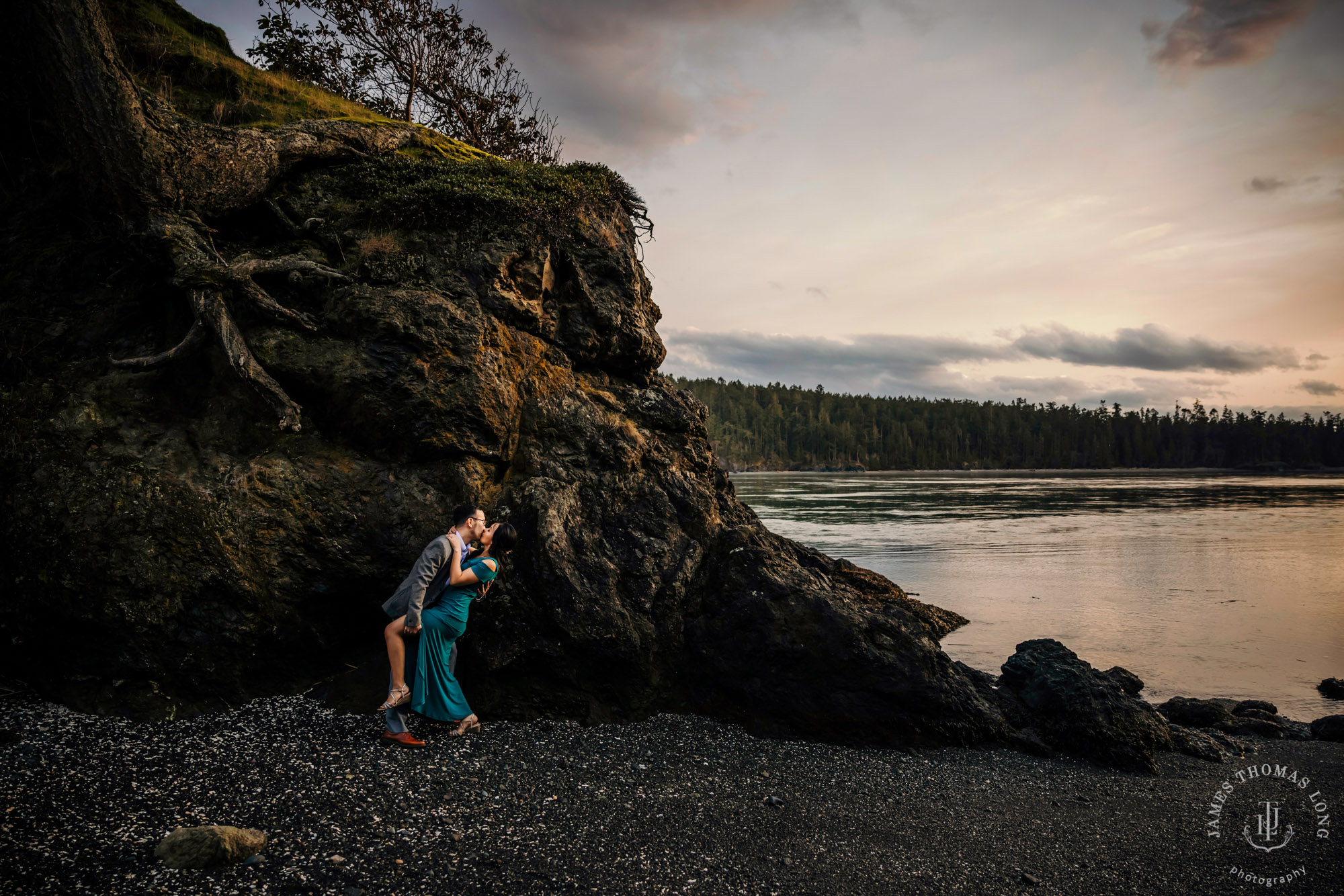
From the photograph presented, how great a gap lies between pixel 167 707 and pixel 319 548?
83.4 inches

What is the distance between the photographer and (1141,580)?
22.4 meters

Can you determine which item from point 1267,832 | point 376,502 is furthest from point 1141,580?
point 376,502

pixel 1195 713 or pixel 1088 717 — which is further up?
pixel 1088 717

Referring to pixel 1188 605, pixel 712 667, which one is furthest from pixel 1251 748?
pixel 1188 605

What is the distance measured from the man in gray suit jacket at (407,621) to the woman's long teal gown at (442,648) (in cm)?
11

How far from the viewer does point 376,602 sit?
318 inches

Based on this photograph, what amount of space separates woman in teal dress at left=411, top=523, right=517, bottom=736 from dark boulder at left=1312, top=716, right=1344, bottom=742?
41.4 feet

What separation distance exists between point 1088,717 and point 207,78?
17.1 metres

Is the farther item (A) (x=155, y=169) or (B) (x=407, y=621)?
(A) (x=155, y=169)

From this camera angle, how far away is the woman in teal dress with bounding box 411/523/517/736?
7.07 m

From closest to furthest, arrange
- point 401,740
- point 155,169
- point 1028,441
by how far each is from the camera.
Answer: point 401,740, point 155,169, point 1028,441

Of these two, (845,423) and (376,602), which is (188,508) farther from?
(845,423)

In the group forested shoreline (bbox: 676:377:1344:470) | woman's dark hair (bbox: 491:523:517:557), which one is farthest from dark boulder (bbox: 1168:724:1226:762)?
forested shoreline (bbox: 676:377:1344:470)

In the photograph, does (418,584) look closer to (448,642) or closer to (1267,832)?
(448,642)
